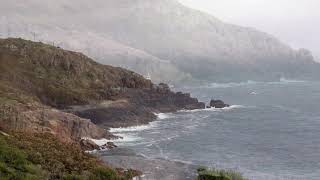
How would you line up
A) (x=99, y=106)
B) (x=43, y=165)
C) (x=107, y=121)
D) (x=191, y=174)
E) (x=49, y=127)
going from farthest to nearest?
(x=99, y=106) < (x=107, y=121) < (x=49, y=127) < (x=191, y=174) < (x=43, y=165)

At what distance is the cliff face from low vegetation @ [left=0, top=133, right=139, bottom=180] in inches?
1634

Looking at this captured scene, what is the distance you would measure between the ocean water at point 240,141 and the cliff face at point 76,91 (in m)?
6.15

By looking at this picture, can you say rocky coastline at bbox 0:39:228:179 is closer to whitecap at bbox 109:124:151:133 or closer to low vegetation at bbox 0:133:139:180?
whitecap at bbox 109:124:151:133

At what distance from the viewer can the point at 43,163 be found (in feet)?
133

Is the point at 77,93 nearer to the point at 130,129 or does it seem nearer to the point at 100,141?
the point at 130,129

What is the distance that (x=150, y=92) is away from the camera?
486 feet

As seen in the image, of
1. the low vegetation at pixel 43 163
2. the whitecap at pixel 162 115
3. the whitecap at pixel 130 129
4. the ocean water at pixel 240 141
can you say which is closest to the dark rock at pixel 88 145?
the ocean water at pixel 240 141

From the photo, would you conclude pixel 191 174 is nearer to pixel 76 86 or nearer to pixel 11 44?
pixel 76 86

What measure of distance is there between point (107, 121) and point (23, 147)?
71279mm


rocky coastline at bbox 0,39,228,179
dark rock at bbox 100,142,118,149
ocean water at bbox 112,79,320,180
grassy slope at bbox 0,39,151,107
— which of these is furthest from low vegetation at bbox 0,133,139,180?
grassy slope at bbox 0,39,151,107

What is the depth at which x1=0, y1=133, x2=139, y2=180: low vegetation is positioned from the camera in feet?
113

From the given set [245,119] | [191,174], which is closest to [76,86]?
[245,119]

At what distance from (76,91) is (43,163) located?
89.8 m

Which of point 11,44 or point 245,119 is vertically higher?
point 11,44
